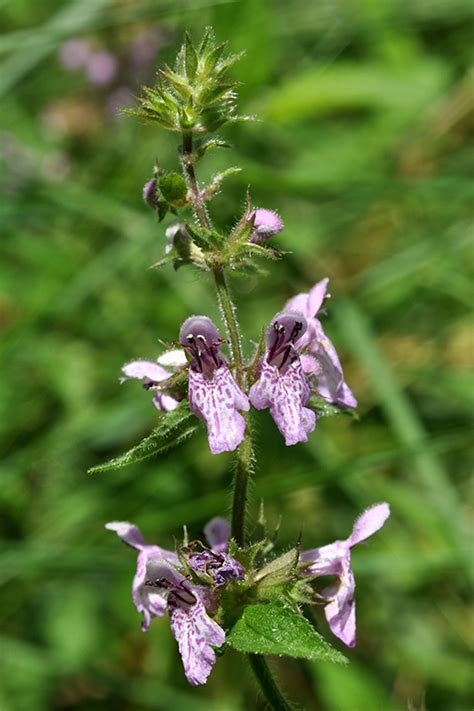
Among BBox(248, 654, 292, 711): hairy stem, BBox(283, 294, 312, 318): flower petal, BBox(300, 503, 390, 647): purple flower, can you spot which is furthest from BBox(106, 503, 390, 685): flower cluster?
BBox(283, 294, 312, 318): flower petal

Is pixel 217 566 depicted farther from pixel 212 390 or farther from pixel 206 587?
pixel 212 390

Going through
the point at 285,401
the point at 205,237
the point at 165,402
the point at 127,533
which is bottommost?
the point at 127,533

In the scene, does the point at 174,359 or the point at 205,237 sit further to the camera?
the point at 174,359

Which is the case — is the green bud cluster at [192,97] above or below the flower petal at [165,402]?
above

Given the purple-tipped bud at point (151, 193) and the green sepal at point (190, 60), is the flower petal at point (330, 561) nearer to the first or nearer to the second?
the purple-tipped bud at point (151, 193)

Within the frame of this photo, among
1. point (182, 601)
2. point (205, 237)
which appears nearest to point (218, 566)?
point (182, 601)

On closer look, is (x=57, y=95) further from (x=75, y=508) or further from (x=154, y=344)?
(x=75, y=508)

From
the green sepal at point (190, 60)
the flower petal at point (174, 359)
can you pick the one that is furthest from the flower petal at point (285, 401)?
the green sepal at point (190, 60)
